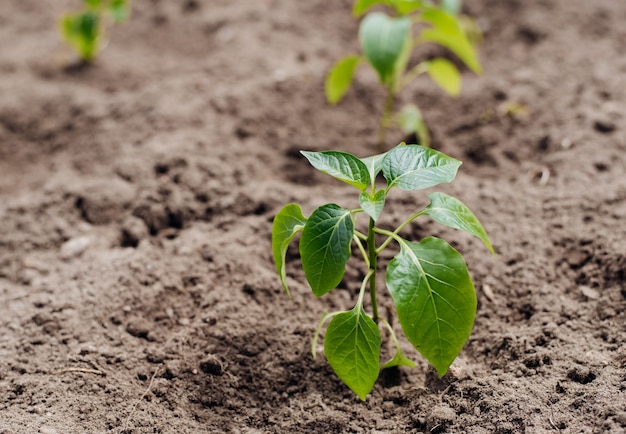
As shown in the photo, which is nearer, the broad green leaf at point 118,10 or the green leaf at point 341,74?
the green leaf at point 341,74

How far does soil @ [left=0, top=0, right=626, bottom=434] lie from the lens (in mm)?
1861

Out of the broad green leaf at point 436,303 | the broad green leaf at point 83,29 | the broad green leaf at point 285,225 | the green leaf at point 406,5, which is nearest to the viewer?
the broad green leaf at point 436,303

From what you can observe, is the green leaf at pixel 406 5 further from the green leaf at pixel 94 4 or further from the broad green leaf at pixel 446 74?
the green leaf at pixel 94 4

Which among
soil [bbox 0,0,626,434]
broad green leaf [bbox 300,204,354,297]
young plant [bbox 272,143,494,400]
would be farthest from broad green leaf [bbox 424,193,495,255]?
soil [bbox 0,0,626,434]

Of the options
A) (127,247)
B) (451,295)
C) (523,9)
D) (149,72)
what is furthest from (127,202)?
(523,9)

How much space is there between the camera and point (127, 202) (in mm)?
2691

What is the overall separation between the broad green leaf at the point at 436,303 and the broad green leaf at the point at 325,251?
0.13m

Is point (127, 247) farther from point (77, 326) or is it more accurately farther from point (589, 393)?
point (589, 393)

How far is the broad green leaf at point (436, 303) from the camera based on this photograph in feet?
5.22

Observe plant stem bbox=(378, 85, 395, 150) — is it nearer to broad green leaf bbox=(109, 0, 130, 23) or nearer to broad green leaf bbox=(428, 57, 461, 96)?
broad green leaf bbox=(428, 57, 461, 96)

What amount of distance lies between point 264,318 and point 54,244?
101cm

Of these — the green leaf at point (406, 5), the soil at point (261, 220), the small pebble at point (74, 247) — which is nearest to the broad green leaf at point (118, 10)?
the soil at point (261, 220)

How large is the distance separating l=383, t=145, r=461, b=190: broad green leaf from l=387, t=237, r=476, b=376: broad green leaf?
0.19 metres

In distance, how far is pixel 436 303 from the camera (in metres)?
1.60
